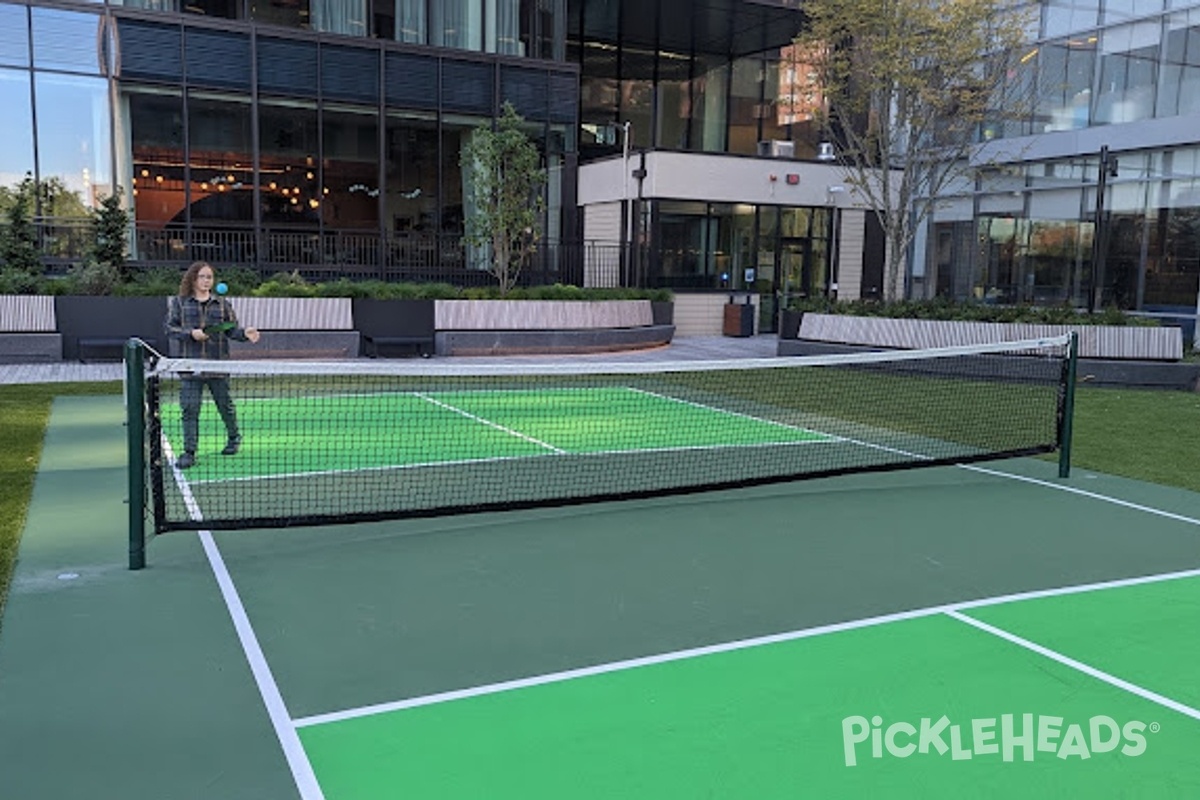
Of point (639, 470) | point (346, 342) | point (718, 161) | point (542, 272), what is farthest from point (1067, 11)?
point (639, 470)

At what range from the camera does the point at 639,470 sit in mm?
9938

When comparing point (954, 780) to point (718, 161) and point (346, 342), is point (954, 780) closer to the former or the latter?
point (346, 342)

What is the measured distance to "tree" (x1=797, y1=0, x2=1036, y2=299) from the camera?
20250mm

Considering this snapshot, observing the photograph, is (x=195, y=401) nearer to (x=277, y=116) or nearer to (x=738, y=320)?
(x=277, y=116)

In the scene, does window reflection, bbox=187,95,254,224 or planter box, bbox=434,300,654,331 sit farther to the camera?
window reflection, bbox=187,95,254,224

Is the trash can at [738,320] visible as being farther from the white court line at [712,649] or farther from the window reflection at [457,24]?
the white court line at [712,649]

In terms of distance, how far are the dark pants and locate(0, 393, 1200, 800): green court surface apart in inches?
53.1

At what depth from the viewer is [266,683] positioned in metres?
4.85

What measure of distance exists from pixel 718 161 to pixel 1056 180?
367 inches

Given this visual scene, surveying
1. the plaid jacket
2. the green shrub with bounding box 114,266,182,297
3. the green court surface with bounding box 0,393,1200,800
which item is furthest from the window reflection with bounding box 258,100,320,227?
the green court surface with bounding box 0,393,1200,800

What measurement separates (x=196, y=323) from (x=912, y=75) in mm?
16104

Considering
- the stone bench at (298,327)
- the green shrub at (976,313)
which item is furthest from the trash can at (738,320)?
the stone bench at (298,327)

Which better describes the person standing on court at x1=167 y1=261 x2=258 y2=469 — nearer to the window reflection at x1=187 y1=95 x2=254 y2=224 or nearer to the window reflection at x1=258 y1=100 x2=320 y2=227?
the window reflection at x1=187 y1=95 x2=254 y2=224

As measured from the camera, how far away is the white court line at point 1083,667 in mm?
4793
